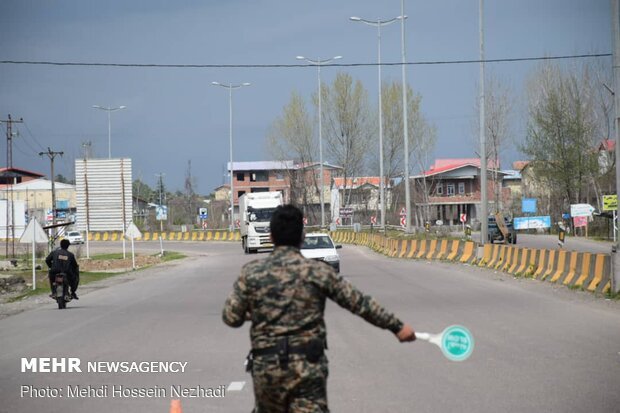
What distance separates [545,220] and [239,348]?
62293 millimetres

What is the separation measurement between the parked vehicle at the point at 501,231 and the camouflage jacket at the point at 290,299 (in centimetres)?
4828

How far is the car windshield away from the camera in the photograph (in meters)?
29.2

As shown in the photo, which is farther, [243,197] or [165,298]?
[243,197]

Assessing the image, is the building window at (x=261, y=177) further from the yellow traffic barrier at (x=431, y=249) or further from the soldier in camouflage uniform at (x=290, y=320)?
the soldier in camouflage uniform at (x=290, y=320)

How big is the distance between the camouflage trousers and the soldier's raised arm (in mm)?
392

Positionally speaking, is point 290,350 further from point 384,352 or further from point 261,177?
point 261,177

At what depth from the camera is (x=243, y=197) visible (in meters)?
55.6

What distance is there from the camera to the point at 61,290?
20141 millimetres

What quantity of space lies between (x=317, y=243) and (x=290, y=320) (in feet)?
80.0

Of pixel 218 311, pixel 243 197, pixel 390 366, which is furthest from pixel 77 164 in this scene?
pixel 390 366

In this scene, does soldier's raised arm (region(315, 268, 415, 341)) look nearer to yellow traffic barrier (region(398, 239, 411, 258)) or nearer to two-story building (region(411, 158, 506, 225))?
yellow traffic barrier (region(398, 239, 411, 258))

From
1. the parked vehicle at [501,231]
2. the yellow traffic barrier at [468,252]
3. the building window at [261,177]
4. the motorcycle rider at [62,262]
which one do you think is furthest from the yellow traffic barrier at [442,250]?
the building window at [261,177]

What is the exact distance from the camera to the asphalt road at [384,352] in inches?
342

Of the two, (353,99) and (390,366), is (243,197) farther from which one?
(390,366)
